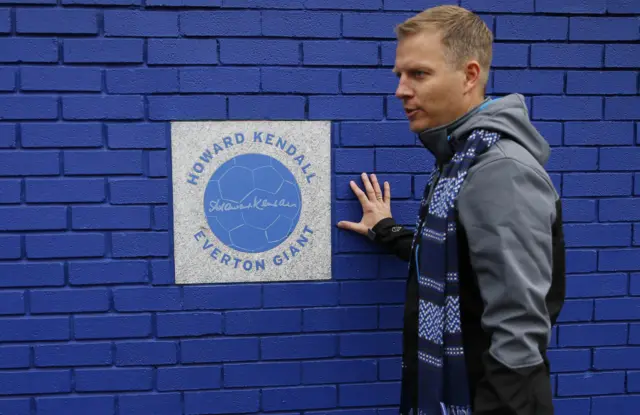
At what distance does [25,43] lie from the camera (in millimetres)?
2566

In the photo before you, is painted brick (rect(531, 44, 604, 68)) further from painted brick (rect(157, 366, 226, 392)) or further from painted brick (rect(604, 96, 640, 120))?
painted brick (rect(157, 366, 226, 392))

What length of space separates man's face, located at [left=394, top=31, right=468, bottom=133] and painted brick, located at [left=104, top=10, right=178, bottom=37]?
3.64 feet

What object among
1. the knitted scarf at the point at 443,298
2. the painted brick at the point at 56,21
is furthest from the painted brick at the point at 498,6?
the painted brick at the point at 56,21

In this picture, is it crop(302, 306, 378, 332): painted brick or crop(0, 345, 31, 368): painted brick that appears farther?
crop(302, 306, 378, 332): painted brick

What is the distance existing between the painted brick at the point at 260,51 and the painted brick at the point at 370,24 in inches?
9.7

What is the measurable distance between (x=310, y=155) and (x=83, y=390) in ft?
4.88

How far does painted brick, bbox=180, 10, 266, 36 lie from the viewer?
264 cm

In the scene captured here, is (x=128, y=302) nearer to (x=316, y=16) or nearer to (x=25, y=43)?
(x=25, y=43)

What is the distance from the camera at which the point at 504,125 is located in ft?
5.90

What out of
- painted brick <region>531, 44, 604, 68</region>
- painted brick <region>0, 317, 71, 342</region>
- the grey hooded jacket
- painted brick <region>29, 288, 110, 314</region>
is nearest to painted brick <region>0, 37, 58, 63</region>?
painted brick <region>29, 288, 110, 314</region>

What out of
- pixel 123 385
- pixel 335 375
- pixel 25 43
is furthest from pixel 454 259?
pixel 25 43

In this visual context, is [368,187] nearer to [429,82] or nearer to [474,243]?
[429,82]

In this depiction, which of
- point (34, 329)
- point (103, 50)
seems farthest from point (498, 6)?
point (34, 329)

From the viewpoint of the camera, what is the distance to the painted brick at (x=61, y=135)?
2602mm
